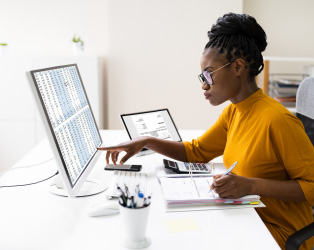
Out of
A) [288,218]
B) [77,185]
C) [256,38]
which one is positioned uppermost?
[256,38]

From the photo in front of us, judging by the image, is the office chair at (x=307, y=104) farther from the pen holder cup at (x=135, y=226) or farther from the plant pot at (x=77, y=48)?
the plant pot at (x=77, y=48)

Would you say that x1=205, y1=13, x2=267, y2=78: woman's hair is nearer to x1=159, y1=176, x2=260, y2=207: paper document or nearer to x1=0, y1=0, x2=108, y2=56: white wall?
x1=159, y1=176, x2=260, y2=207: paper document

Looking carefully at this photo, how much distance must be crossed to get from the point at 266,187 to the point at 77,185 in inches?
24.3

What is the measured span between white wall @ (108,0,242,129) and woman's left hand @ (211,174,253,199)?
7.85 ft

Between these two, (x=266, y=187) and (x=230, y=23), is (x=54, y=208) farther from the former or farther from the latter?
(x=230, y=23)

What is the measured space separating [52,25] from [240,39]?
8.97 ft

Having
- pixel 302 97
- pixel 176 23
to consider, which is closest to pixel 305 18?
pixel 176 23

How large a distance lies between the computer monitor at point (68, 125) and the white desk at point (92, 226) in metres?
0.08

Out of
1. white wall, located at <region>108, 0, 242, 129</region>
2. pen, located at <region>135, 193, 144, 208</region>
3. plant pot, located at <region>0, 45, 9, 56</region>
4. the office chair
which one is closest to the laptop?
the office chair

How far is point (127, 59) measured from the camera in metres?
3.57

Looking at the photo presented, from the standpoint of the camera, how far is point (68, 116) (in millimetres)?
1316

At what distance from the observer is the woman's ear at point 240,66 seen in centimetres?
140

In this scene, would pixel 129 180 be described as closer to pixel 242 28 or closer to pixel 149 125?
pixel 149 125

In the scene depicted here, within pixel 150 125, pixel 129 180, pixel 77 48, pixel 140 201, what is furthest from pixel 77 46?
pixel 140 201
